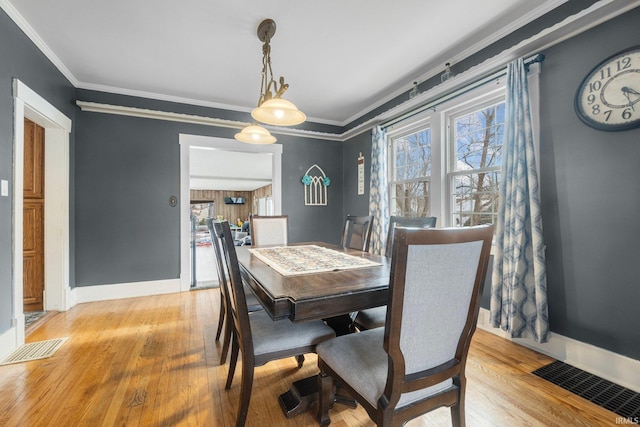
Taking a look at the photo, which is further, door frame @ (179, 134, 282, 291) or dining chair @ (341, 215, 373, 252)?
door frame @ (179, 134, 282, 291)

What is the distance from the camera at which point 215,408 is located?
150 cm

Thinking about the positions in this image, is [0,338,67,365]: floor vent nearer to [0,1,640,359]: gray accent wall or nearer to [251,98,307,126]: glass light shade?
[0,1,640,359]: gray accent wall

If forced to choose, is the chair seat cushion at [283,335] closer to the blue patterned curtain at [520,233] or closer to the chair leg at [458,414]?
the chair leg at [458,414]

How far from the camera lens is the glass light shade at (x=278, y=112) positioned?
181cm

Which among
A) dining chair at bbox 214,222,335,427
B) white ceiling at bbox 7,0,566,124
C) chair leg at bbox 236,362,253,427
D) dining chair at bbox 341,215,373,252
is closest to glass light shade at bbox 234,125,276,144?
white ceiling at bbox 7,0,566,124

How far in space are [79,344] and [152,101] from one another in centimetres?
286

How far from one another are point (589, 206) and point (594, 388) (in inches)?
44.0

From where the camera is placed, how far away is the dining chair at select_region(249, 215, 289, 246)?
2.96 meters

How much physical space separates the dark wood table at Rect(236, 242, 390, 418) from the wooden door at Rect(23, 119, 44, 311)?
288 cm

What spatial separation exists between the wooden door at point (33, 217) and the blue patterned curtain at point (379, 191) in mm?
3762

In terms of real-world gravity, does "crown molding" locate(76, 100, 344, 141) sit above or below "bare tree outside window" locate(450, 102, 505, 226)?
above

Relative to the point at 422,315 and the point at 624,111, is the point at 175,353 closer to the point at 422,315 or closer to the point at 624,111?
the point at 422,315

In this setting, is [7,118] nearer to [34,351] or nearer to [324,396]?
[34,351]

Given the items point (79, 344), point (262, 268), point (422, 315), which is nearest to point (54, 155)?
point (79, 344)
